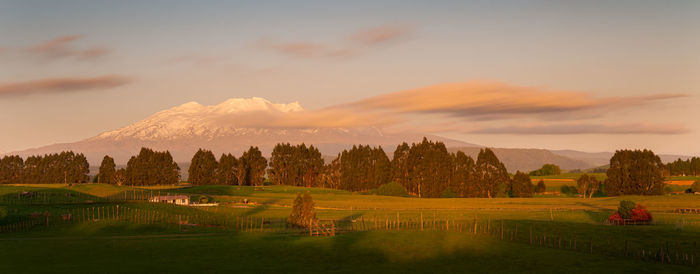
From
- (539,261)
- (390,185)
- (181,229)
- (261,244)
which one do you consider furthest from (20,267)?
(390,185)

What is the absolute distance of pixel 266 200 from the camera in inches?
5827

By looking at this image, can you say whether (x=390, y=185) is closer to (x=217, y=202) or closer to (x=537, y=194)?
(x=537, y=194)

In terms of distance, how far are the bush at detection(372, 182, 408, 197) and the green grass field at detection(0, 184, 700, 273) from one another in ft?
226

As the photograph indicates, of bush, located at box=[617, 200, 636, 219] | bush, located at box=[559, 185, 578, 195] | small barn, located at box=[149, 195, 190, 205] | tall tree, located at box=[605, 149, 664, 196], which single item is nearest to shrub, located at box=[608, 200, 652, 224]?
bush, located at box=[617, 200, 636, 219]

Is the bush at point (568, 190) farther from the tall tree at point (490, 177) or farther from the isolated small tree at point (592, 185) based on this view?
the tall tree at point (490, 177)

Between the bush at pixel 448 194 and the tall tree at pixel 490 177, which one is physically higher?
the tall tree at pixel 490 177

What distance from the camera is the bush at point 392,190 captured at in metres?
181

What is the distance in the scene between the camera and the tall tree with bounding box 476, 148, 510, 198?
6791 inches

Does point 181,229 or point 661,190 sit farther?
point 661,190

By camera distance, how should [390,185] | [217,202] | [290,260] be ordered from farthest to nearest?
1. [390,185]
2. [217,202]
3. [290,260]

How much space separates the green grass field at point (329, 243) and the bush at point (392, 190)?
226 ft

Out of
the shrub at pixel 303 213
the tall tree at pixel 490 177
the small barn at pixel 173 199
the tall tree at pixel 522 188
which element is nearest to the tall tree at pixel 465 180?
the tall tree at pixel 490 177

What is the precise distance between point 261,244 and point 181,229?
25133 millimetres

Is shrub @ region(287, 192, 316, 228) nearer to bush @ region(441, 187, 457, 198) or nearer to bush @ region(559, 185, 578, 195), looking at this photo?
bush @ region(441, 187, 457, 198)
